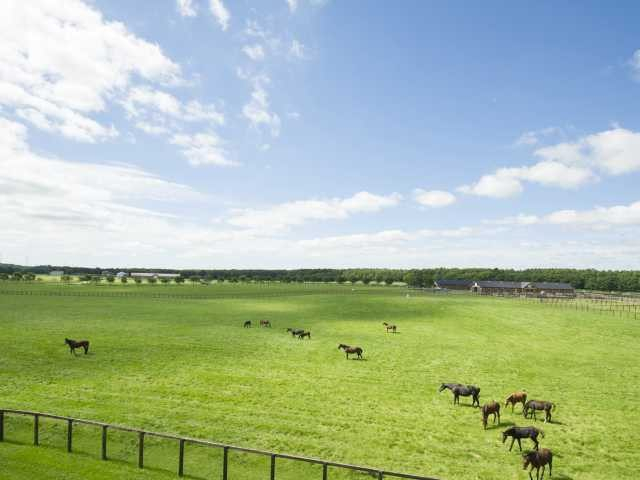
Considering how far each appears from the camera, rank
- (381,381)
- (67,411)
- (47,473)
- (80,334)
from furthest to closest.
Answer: (80,334) → (381,381) → (67,411) → (47,473)

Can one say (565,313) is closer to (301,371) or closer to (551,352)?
(551,352)

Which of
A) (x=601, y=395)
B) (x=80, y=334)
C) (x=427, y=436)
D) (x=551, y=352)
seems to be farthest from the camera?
(x=80, y=334)

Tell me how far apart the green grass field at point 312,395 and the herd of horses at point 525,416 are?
23.3 inches

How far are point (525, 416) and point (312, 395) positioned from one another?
1115 centimetres

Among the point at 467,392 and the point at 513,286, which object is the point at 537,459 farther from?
the point at 513,286

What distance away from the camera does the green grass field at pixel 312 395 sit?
15406 millimetres

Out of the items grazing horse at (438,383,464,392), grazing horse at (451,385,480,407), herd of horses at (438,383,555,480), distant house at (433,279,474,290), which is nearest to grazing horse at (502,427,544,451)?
herd of horses at (438,383,555,480)

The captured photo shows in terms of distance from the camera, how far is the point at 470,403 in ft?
74.7

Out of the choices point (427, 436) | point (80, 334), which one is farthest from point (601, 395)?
point (80, 334)

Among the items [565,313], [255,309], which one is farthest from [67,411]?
[565,313]

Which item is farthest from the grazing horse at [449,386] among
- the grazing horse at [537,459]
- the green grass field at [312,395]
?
the grazing horse at [537,459]

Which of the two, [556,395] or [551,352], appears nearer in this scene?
[556,395]

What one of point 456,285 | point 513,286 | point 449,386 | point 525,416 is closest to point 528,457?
point 525,416

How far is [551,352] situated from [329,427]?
93.7 ft
